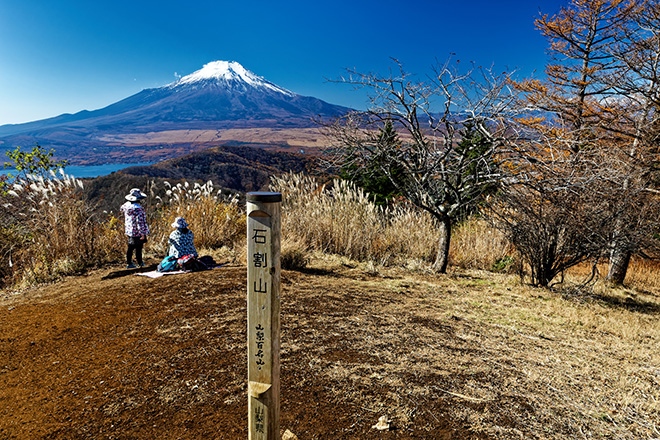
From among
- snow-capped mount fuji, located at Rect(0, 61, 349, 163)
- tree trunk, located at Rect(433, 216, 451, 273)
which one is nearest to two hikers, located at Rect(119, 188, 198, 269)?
tree trunk, located at Rect(433, 216, 451, 273)

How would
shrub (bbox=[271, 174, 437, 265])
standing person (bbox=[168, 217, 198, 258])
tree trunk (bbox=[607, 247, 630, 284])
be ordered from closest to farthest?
1. standing person (bbox=[168, 217, 198, 258])
2. shrub (bbox=[271, 174, 437, 265])
3. tree trunk (bbox=[607, 247, 630, 284])

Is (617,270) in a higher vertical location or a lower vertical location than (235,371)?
lower

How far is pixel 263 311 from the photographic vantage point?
1.65m

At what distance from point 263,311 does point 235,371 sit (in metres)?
1.39

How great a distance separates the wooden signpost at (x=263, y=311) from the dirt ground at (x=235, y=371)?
514 millimetres

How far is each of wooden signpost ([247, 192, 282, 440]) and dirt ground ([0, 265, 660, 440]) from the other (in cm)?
51

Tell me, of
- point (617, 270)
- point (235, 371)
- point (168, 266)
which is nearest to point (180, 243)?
point (168, 266)

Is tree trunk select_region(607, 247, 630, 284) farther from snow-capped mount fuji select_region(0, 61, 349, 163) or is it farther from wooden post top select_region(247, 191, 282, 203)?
snow-capped mount fuji select_region(0, 61, 349, 163)

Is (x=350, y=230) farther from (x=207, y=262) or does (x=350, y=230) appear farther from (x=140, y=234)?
(x=140, y=234)

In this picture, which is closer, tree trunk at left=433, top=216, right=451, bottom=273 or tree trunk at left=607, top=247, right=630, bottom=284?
tree trunk at left=433, top=216, right=451, bottom=273

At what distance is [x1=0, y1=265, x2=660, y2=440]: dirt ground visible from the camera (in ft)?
7.26

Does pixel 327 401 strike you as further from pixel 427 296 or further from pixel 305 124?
pixel 305 124

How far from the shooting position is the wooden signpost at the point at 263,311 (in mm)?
1580

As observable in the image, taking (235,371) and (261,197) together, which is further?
(235,371)
